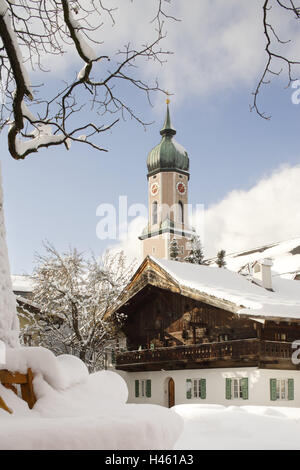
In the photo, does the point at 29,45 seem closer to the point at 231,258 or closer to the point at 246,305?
the point at 246,305

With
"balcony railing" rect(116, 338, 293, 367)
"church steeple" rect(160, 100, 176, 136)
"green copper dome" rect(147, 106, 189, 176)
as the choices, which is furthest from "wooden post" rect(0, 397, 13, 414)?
"church steeple" rect(160, 100, 176, 136)

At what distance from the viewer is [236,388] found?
2434cm

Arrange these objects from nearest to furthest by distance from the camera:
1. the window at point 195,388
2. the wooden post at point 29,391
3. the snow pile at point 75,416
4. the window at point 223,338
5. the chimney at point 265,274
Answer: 1. the snow pile at point 75,416
2. the wooden post at point 29,391
3. the window at point 223,338
4. the window at point 195,388
5. the chimney at point 265,274

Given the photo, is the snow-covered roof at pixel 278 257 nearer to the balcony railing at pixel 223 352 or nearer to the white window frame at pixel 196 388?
the balcony railing at pixel 223 352

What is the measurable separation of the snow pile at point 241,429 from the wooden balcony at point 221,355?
5531 millimetres

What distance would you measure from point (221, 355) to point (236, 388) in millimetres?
1580

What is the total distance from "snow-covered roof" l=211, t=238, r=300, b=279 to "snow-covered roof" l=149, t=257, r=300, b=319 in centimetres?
857

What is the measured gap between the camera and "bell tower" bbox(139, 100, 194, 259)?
68.4 metres

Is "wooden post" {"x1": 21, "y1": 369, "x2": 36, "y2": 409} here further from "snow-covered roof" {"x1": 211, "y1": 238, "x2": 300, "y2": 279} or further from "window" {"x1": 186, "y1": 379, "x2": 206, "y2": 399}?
"snow-covered roof" {"x1": 211, "y1": 238, "x2": 300, "y2": 279}

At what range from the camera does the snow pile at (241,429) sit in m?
11.0

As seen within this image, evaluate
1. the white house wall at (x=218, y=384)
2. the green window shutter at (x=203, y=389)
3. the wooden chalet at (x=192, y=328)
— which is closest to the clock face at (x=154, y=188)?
the wooden chalet at (x=192, y=328)
